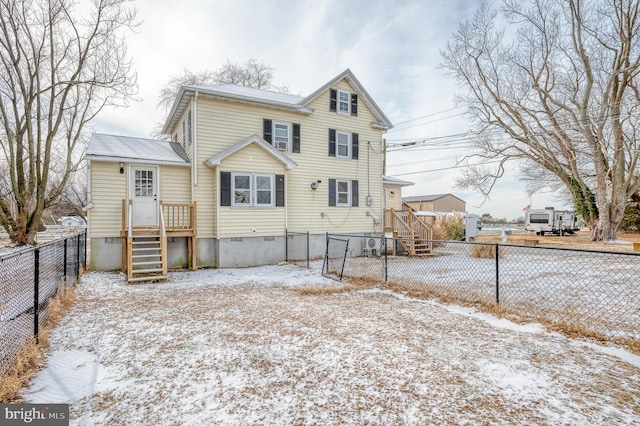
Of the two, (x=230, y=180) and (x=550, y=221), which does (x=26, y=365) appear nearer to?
(x=230, y=180)

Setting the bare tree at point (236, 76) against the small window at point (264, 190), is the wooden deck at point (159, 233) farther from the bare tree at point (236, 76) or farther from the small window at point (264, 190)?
the bare tree at point (236, 76)

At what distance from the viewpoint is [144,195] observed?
1086cm

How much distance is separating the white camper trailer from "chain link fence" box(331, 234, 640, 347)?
15945 mm

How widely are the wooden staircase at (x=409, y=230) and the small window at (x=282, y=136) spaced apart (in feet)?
18.3

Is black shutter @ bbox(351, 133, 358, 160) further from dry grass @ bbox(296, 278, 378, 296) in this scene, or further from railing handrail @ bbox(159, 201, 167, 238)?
railing handrail @ bbox(159, 201, 167, 238)

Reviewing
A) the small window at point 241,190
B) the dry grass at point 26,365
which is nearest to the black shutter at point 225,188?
the small window at point 241,190

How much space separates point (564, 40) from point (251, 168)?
19.6 meters

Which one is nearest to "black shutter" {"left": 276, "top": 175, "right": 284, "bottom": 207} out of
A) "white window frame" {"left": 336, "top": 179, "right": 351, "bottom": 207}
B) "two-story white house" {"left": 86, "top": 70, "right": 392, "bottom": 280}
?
"two-story white house" {"left": 86, "top": 70, "right": 392, "bottom": 280}

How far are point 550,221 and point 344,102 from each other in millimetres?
21386

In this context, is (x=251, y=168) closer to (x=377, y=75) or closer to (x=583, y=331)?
(x=377, y=75)

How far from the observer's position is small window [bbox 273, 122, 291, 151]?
41.4 feet

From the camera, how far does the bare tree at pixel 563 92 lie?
683 inches

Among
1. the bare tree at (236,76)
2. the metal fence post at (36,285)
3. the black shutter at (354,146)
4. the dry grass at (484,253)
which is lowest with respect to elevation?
the dry grass at (484,253)

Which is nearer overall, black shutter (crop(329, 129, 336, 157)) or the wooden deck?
the wooden deck
